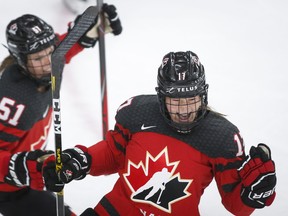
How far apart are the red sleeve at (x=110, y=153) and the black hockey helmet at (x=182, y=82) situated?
254 millimetres

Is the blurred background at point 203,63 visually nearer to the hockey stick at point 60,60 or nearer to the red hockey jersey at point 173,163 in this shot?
the red hockey jersey at point 173,163

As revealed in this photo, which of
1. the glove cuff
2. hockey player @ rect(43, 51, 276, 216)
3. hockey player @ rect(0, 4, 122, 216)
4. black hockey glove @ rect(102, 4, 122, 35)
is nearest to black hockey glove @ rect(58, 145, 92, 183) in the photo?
hockey player @ rect(43, 51, 276, 216)

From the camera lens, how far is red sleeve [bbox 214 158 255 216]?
2.18 metres

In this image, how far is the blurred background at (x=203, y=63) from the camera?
3684mm

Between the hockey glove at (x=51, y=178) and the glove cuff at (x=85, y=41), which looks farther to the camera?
the glove cuff at (x=85, y=41)

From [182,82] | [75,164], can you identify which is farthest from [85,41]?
[182,82]

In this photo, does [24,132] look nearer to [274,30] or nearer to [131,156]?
[131,156]

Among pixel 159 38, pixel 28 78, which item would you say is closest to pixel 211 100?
pixel 159 38

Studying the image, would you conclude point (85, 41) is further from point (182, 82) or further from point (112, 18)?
point (182, 82)

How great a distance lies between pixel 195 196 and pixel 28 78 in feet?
3.27

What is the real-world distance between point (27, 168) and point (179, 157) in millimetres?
672

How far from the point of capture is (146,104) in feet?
7.82

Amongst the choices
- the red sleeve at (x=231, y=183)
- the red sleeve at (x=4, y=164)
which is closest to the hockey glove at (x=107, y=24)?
the red sleeve at (x=4, y=164)

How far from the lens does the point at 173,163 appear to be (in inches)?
87.9
